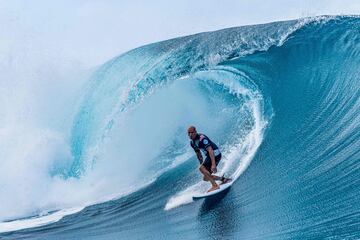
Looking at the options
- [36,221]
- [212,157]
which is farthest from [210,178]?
[36,221]

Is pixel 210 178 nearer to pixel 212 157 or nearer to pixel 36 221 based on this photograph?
pixel 212 157

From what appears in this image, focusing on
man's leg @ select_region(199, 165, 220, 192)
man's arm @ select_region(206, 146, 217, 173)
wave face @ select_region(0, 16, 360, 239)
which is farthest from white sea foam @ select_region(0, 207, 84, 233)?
man's arm @ select_region(206, 146, 217, 173)

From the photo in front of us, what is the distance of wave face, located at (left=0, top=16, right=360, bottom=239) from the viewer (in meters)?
10.0

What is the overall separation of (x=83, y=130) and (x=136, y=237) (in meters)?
6.44

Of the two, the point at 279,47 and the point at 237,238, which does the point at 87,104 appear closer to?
the point at 279,47

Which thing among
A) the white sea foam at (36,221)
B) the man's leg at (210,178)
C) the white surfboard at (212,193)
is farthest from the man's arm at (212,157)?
the white sea foam at (36,221)

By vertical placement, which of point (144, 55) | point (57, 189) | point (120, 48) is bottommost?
point (57, 189)

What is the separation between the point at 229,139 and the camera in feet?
43.5

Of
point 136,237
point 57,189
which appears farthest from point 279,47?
point 136,237

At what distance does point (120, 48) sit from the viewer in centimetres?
2753

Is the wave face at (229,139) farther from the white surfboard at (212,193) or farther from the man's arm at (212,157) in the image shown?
the man's arm at (212,157)

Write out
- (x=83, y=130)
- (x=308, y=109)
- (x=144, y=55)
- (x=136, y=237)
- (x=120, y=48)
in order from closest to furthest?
(x=136, y=237), (x=308, y=109), (x=83, y=130), (x=144, y=55), (x=120, y=48)

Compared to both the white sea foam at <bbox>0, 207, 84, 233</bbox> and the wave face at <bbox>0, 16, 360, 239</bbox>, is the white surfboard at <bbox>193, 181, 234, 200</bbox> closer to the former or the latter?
the wave face at <bbox>0, 16, 360, 239</bbox>

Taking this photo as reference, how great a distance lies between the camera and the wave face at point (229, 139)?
1000cm
